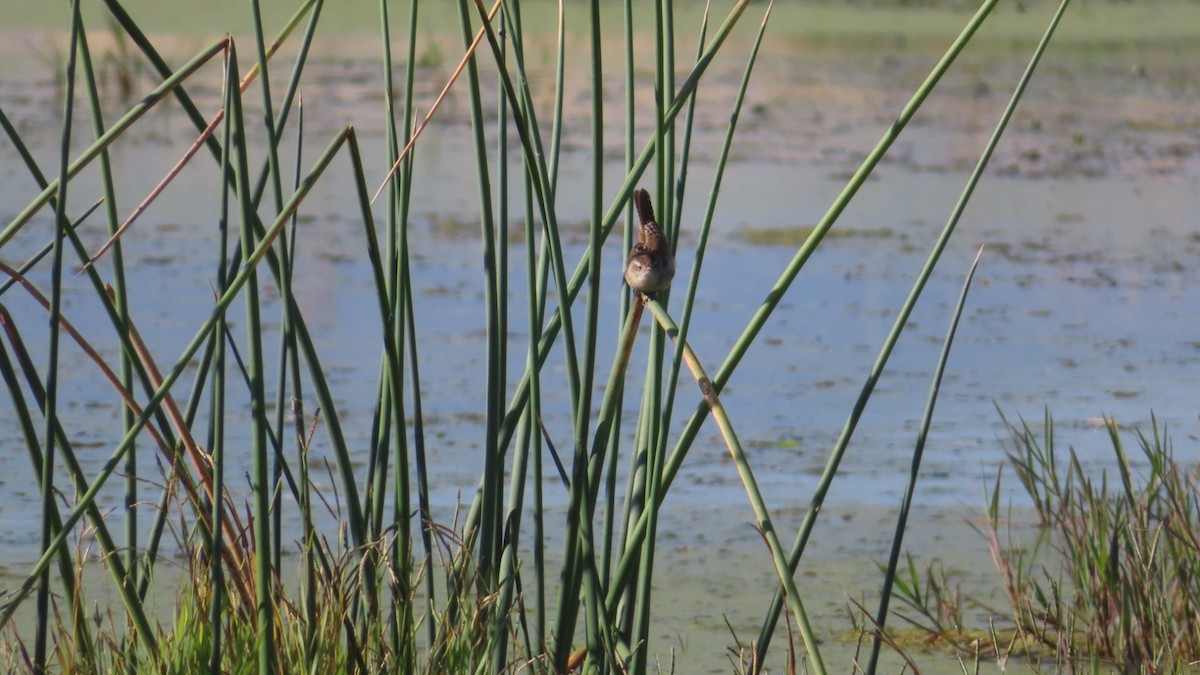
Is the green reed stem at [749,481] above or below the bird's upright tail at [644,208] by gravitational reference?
below

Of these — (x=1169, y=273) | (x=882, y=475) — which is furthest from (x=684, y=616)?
(x=1169, y=273)

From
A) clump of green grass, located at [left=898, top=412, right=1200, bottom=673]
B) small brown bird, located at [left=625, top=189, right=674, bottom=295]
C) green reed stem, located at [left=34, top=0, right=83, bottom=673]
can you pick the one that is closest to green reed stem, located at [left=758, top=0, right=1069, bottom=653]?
small brown bird, located at [left=625, top=189, right=674, bottom=295]

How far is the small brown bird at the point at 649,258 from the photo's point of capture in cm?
89

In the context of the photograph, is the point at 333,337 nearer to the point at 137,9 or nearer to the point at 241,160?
the point at 241,160

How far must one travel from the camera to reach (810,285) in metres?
4.22

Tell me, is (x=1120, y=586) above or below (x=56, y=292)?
below

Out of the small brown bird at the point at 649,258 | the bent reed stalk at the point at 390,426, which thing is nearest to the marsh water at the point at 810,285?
the bent reed stalk at the point at 390,426

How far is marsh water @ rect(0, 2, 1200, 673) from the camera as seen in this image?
8.48 feet

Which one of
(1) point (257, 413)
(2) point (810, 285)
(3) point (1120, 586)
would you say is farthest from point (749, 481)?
(2) point (810, 285)

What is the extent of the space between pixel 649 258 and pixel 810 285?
338 cm

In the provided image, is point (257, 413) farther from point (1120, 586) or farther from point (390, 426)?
point (1120, 586)

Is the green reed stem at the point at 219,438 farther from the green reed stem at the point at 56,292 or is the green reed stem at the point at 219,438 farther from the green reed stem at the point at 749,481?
the green reed stem at the point at 749,481

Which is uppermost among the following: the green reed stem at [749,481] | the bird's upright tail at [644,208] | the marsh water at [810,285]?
the bird's upright tail at [644,208]

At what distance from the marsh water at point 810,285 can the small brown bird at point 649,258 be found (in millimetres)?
1041
